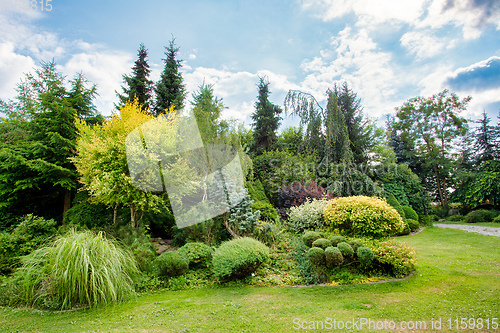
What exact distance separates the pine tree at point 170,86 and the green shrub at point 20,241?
8.18 metres

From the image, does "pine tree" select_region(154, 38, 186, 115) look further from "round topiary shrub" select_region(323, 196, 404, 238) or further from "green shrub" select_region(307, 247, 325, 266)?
"green shrub" select_region(307, 247, 325, 266)

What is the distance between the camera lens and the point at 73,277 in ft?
12.4

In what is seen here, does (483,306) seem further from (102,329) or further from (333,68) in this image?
(333,68)

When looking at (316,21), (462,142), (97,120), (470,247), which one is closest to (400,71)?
(316,21)

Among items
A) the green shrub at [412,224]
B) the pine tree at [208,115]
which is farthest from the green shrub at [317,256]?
the green shrub at [412,224]

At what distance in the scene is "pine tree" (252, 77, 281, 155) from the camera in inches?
704

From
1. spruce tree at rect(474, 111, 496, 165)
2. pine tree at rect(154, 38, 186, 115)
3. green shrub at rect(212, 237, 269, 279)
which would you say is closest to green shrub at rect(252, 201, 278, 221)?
green shrub at rect(212, 237, 269, 279)

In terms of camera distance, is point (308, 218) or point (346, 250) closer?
point (346, 250)

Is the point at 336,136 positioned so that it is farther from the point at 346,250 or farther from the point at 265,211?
the point at 346,250

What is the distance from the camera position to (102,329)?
3.09m

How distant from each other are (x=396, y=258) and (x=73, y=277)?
5914mm

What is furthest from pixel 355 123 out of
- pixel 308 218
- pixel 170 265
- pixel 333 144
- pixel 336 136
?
pixel 170 265

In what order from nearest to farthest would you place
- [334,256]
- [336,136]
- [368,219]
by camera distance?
1. [334,256]
2. [368,219]
3. [336,136]

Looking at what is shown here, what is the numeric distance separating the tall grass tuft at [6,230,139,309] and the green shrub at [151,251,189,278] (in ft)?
2.14
